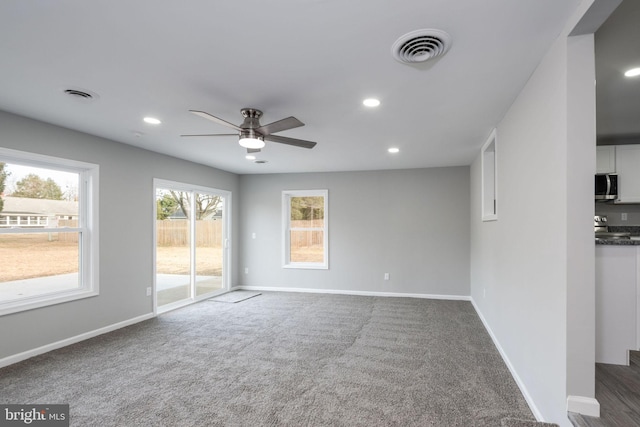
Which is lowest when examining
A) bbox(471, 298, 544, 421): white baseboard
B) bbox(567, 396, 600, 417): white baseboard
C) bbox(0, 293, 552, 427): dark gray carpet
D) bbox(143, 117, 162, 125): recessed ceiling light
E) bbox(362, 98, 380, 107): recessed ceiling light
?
bbox(0, 293, 552, 427): dark gray carpet

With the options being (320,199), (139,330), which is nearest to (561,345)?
(139,330)

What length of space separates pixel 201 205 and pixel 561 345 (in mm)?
5534

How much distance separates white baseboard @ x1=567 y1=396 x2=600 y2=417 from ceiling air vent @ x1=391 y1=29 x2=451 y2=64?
80.6 inches

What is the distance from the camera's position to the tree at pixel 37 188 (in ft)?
11.3

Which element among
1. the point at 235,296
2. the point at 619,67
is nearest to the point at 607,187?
the point at 619,67

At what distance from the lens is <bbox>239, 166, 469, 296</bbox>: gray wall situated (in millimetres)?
6102

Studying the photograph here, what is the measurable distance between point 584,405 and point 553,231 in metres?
0.91

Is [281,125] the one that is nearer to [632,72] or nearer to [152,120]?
[152,120]

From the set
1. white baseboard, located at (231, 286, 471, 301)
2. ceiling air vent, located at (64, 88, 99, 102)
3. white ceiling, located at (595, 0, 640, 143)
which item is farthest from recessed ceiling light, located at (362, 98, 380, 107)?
white baseboard, located at (231, 286, 471, 301)

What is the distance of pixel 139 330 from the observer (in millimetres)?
4258

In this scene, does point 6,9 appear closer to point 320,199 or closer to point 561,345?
point 561,345

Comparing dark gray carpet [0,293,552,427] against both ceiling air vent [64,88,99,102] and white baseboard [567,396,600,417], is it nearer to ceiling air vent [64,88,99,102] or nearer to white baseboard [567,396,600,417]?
white baseboard [567,396,600,417]

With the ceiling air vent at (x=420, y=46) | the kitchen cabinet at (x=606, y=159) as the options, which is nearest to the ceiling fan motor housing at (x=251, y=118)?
the ceiling air vent at (x=420, y=46)

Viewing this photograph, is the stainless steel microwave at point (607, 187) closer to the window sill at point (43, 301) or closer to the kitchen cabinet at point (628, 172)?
the kitchen cabinet at point (628, 172)
